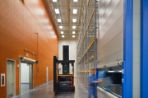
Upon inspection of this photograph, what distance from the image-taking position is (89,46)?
16.8m

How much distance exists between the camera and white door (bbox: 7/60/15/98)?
51.6 feet

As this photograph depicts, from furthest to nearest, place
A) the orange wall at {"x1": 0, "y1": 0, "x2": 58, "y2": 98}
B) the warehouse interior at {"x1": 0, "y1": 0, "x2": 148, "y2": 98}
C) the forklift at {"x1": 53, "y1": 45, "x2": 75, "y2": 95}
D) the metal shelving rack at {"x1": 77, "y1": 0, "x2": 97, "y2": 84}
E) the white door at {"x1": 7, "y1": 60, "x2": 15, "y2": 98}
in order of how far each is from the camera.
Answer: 1. the forklift at {"x1": 53, "y1": 45, "x2": 75, "y2": 95}
2. the white door at {"x1": 7, "y1": 60, "x2": 15, "y2": 98}
3. the orange wall at {"x1": 0, "y1": 0, "x2": 58, "y2": 98}
4. the metal shelving rack at {"x1": 77, "y1": 0, "x2": 97, "y2": 84}
5. the warehouse interior at {"x1": 0, "y1": 0, "x2": 148, "y2": 98}

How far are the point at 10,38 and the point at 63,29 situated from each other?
30.5 meters

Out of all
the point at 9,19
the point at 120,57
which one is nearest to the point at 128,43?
the point at 120,57

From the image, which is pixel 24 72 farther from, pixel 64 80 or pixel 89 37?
pixel 89 37

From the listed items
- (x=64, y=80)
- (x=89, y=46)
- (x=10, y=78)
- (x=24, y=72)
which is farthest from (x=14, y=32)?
(x=24, y=72)

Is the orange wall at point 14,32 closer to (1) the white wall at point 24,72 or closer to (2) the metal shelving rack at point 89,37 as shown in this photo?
(2) the metal shelving rack at point 89,37

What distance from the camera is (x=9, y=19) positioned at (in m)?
15.5

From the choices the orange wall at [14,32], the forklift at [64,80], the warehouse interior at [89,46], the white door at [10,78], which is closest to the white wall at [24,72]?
the warehouse interior at [89,46]

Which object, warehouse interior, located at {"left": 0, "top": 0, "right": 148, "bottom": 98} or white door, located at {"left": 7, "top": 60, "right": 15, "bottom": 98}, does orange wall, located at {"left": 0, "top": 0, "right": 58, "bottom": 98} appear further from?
white door, located at {"left": 7, "top": 60, "right": 15, "bottom": 98}

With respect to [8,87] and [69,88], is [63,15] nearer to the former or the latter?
[69,88]

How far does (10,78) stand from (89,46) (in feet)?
17.8

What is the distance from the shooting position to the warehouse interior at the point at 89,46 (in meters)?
4.93

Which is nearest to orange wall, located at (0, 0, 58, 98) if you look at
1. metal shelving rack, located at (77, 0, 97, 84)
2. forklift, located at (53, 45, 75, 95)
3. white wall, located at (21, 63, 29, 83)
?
forklift, located at (53, 45, 75, 95)
